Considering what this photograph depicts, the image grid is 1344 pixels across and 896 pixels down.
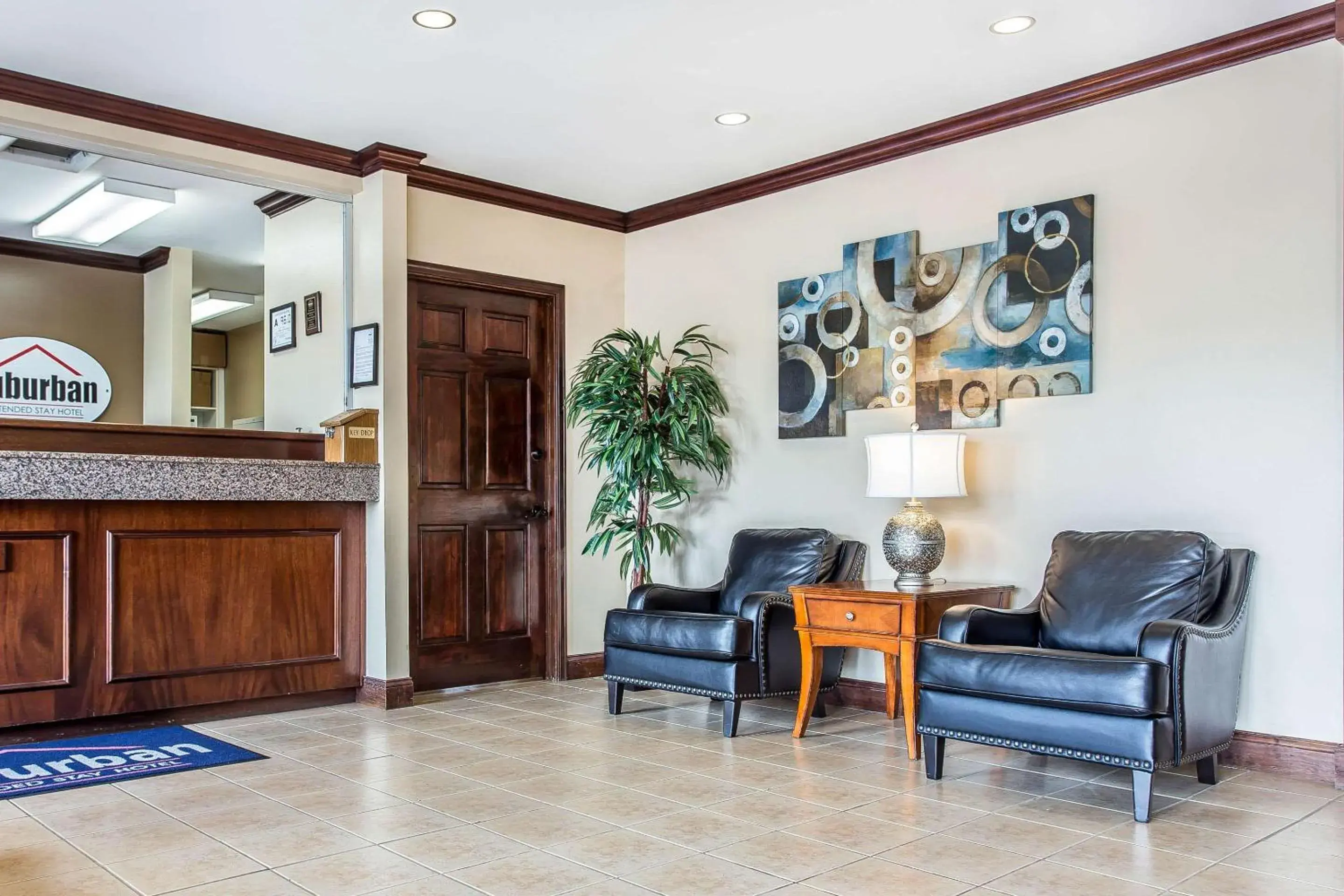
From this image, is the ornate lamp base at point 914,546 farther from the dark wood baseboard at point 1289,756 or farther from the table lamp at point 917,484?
the dark wood baseboard at point 1289,756

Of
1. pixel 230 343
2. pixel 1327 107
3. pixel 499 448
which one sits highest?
pixel 1327 107

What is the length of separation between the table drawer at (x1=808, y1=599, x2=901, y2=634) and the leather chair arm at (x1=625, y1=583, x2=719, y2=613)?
74 cm

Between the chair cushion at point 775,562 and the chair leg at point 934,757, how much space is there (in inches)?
47.3

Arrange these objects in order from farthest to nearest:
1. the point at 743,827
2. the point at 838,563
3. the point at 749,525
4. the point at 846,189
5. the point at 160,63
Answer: the point at 749,525 → the point at 846,189 → the point at 838,563 → the point at 160,63 → the point at 743,827

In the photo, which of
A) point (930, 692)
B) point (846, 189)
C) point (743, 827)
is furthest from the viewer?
point (846, 189)

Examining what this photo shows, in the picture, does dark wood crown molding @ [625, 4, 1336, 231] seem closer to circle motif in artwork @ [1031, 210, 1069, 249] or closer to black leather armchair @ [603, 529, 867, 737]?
circle motif in artwork @ [1031, 210, 1069, 249]

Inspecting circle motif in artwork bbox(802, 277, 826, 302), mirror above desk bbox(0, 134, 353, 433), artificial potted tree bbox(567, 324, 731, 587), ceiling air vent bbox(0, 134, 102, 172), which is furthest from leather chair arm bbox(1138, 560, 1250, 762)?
ceiling air vent bbox(0, 134, 102, 172)

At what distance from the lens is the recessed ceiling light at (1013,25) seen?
12.5 ft

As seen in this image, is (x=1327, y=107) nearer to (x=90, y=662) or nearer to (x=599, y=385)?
(x=599, y=385)

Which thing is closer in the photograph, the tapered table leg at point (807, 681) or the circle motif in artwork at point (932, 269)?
the tapered table leg at point (807, 681)

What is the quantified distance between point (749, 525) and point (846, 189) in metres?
1.74

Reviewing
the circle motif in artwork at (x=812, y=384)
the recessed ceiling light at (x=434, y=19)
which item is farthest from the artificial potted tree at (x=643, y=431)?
the recessed ceiling light at (x=434, y=19)

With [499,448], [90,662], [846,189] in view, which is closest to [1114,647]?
[846,189]

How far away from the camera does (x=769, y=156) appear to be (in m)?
5.36
